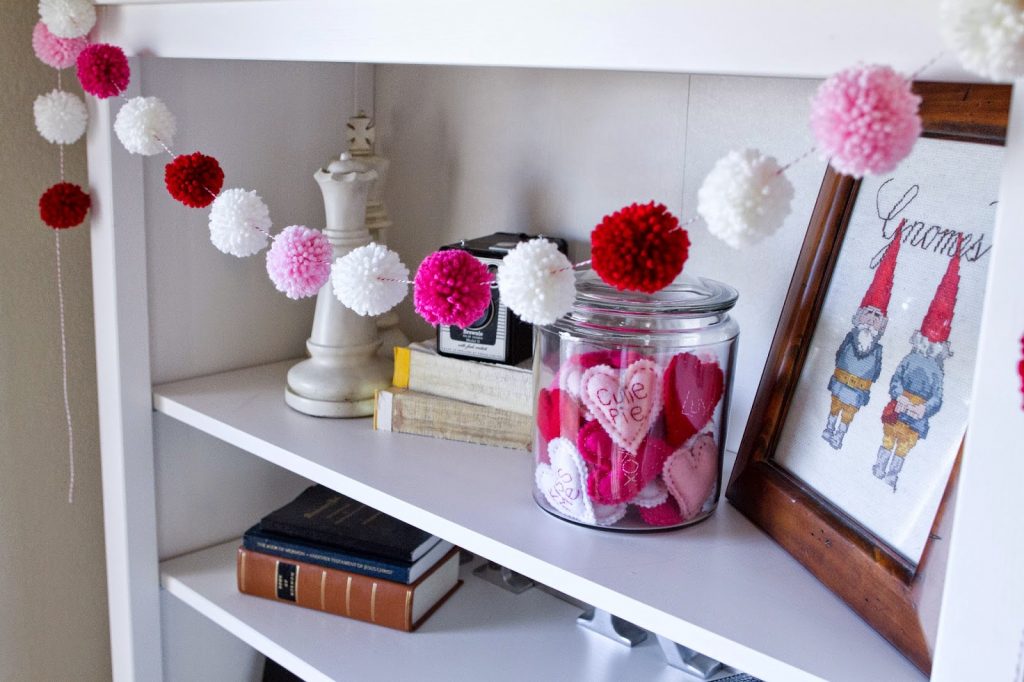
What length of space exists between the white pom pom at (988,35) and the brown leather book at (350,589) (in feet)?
2.55

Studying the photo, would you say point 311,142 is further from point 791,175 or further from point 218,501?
point 791,175

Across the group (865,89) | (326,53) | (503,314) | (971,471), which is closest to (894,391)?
(971,471)

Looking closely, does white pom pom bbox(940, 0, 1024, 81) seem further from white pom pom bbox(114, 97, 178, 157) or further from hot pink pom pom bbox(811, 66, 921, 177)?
white pom pom bbox(114, 97, 178, 157)

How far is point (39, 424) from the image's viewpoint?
1.28m

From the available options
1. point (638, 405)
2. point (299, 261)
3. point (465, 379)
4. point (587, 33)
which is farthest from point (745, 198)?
point (465, 379)

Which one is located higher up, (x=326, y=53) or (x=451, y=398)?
(x=326, y=53)

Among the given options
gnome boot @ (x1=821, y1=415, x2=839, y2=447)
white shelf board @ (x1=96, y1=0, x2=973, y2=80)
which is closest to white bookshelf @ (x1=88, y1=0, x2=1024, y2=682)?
white shelf board @ (x1=96, y1=0, x2=973, y2=80)

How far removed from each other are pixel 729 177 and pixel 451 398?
1.78ft

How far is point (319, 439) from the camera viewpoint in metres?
1.02

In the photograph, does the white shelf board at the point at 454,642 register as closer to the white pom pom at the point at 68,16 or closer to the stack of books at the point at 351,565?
the stack of books at the point at 351,565

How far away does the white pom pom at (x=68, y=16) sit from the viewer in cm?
99

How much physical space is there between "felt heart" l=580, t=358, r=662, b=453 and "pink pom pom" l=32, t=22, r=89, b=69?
662 mm

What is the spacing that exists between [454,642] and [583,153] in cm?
54

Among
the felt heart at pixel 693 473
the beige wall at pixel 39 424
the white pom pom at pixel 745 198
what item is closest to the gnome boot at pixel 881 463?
the felt heart at pixel 693 473
